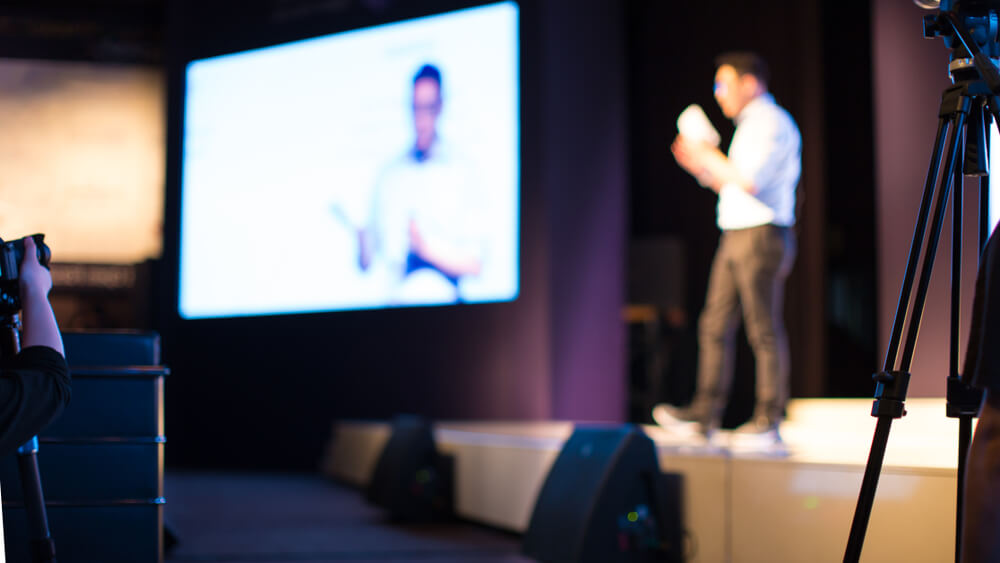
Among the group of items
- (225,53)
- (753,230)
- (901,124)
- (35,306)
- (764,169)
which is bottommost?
(35,306)

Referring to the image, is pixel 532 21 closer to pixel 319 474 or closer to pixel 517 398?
pixel 517 398

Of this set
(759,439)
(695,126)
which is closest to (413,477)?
(759,439)

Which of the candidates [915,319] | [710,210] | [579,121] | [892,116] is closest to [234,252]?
[579,121]

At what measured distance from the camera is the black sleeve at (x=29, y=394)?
145cm

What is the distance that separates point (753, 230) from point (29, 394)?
2.32m

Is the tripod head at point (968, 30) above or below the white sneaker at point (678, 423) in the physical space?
above

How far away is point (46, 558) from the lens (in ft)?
5.62

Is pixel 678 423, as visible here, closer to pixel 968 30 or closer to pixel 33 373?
pixel 968 30

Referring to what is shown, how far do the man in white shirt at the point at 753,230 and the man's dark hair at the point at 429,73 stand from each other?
2.58 m

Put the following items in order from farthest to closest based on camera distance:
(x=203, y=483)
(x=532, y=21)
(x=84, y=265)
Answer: (x=84, y=265) → (x=203, y=483) → (x=532, y=21)

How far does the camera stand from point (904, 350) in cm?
167

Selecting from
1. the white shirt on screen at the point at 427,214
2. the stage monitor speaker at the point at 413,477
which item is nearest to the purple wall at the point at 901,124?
the stage monitor speaker at the point at 413,477

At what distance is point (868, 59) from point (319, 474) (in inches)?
196

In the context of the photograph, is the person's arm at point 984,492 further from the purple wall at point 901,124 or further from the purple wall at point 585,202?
the purple wall at point 585,202
